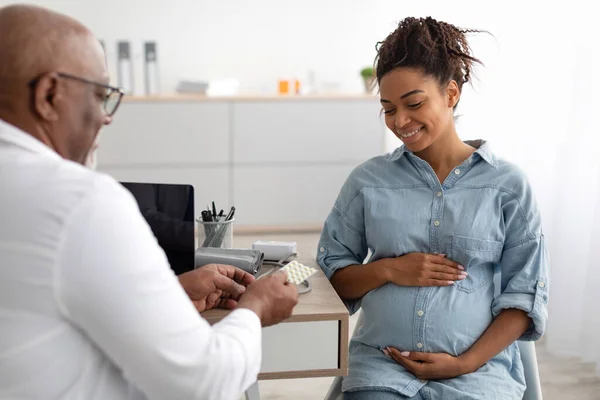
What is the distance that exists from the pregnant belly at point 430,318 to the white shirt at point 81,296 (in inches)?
27.9

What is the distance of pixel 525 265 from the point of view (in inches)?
66.3

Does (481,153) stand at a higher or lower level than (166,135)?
higher

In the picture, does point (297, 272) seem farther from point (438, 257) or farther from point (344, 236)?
point (438, 257)

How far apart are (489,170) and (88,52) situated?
100 centimetres

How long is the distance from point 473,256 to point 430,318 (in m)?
0.17

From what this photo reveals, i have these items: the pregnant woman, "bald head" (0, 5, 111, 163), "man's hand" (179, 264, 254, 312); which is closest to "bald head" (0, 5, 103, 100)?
"bald head" (0, 5, 111, 163)

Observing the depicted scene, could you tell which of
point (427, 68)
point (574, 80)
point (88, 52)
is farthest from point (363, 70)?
point (88, 52)

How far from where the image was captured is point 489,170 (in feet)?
5.73

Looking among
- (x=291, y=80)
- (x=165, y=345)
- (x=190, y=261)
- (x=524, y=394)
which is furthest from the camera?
(x=291, y=80)

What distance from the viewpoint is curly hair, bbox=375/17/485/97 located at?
5.63 ft

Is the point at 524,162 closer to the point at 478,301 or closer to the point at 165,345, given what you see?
the point at 478,301

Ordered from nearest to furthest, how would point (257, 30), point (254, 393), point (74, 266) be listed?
point (74, 266)
point (254, 393)
point (257, 30)

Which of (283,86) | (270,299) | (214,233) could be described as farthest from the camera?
(283,86)

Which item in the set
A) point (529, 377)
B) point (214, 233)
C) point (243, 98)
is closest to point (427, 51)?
point (214, 233)
